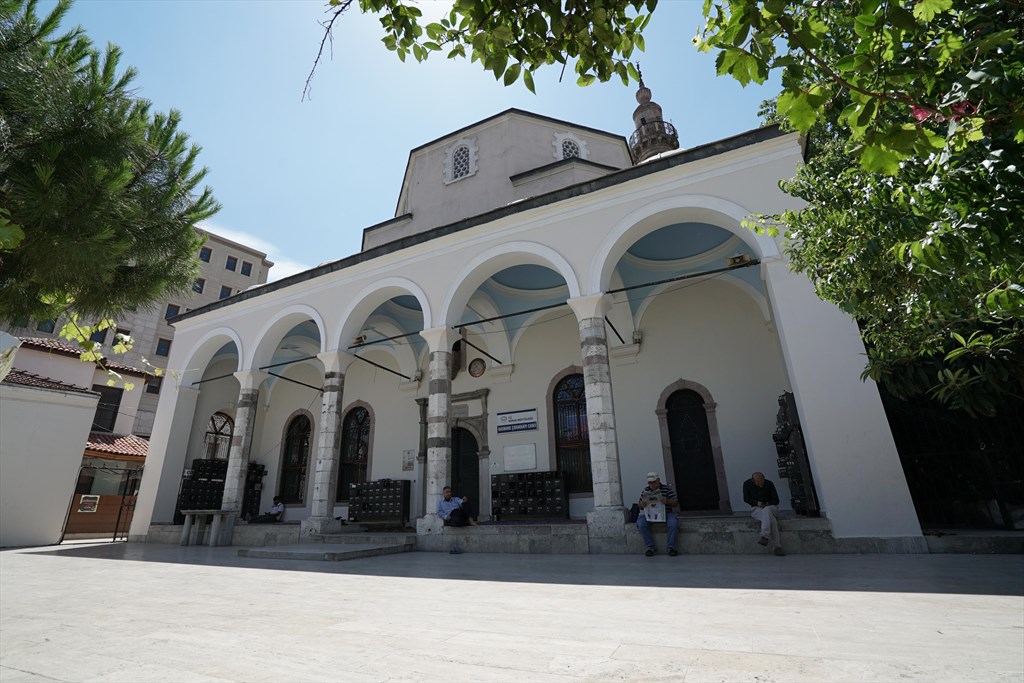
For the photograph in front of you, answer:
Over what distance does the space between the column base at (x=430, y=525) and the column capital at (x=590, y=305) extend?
4.40 metres

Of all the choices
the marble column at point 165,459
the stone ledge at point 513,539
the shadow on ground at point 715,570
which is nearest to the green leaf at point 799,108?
the shadow on ground at point 715,570

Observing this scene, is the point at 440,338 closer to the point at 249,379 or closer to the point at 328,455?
the point at 328,455

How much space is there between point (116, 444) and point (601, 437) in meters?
17.0

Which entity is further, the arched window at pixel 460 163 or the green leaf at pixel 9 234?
the arched window at pixel 460 163

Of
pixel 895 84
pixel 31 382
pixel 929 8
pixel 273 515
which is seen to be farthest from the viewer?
pixel 273 515

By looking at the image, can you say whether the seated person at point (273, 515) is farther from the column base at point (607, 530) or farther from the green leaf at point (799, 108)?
the green leaf at point (799, 108)

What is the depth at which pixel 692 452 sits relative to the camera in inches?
410

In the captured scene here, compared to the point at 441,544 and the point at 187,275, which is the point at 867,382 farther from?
the point at 187,275

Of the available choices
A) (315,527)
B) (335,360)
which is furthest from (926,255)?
(335,360)

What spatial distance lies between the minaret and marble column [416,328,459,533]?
1179 centimetres

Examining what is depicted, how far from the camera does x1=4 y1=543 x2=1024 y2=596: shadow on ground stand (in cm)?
417

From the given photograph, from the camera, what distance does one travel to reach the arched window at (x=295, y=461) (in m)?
15.2

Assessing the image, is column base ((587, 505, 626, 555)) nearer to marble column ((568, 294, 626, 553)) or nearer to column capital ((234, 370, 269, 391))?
marble column ((568, 294, 626, 553))

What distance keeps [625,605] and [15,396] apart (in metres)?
15.6
